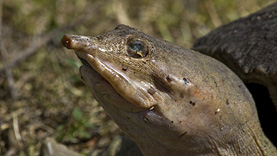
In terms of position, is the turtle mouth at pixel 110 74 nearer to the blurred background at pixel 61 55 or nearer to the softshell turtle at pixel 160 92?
the softshell turtle at pixel 160 92

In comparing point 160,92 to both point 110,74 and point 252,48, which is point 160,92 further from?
point 252,48

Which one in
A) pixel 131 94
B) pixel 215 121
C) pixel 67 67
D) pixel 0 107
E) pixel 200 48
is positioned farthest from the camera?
pixel 67 67

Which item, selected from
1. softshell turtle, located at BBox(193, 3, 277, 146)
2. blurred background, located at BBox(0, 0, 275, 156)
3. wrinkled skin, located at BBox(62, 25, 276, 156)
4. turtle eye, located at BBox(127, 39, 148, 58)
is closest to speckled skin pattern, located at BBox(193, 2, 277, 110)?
softshell turtle, located at BBox(193, 3, 277, 146)

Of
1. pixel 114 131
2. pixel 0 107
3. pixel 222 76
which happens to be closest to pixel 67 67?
pixel 0 107

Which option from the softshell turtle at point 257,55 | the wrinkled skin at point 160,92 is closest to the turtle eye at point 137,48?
the wrinkled skin at point 160,92


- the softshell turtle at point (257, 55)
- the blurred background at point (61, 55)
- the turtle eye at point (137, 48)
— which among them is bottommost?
the blurred background at point (61, 55)

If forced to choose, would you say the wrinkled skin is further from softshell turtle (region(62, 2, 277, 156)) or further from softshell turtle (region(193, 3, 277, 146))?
softshell turtle (region(193, 3, 277, 146))

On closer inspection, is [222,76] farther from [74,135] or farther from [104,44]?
[74,135]
